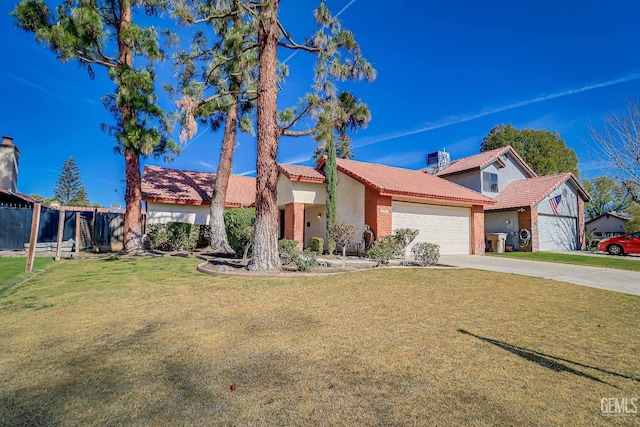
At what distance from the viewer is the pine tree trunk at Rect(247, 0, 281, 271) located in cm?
899

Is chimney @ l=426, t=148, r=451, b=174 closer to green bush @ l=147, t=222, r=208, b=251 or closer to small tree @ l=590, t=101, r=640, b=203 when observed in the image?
small tree @ l=590, t=101, r=640, b=203

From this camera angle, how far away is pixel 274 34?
9.48 m

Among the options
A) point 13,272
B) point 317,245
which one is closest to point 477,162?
point 317,245

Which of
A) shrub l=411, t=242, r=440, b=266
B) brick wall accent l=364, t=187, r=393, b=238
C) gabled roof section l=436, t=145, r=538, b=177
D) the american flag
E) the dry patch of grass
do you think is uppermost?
gabled roof section l=436, t=145, r=538, b=177

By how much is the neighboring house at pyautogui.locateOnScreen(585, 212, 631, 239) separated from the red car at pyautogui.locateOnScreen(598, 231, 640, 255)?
16327mm

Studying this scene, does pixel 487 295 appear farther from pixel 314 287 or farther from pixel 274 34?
pixel 274 34

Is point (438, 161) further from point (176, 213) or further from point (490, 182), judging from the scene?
point (176, 213)

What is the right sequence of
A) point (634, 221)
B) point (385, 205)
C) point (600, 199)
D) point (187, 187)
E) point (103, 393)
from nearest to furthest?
point (103, 393), point (385, 205), point (187, 187), point (634, 221), point (600, 199)

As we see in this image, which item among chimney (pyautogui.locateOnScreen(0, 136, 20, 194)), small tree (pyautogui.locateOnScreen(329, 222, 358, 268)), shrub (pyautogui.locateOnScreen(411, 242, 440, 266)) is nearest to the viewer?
shrub (pyautogui.locateOnScreen(411, 242, 440, 266))

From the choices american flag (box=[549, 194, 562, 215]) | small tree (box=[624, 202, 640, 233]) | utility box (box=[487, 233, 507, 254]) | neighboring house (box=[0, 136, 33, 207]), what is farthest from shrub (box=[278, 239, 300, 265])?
small tree (box=[624, 202, 640, 233])

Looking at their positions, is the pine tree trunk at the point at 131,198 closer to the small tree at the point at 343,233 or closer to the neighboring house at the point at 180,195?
the neighboring house at the point at 180,195

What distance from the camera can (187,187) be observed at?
20859 mm

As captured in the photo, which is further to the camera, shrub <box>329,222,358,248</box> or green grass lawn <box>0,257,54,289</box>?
shrub <box>329,222,358,248</box>

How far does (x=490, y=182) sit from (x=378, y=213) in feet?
43.0
